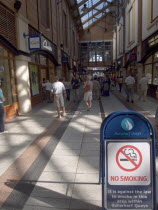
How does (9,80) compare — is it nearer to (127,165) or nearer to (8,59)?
(8,59)

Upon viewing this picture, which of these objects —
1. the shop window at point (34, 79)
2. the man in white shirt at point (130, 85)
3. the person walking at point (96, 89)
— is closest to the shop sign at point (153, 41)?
the man in white shirt at point (130, 85)

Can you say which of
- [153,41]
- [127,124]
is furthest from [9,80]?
[153,41]

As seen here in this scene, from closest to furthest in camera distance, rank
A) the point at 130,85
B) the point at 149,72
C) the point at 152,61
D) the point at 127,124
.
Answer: the point at 127,124 → the point at 130,85 → the point at 152,61 → the point at 149,72

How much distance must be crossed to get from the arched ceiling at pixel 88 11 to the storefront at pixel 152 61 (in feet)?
41.8

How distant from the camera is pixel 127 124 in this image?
185cm

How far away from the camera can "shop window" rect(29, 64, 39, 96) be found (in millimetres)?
10195

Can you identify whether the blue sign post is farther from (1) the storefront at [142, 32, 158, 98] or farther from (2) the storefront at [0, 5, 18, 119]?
(1) the storefront at [142, 32, 158, 98]

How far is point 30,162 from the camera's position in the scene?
11.7ft

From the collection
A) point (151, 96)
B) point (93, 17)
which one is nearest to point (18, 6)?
point (151, 96)

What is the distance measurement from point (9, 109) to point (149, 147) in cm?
660

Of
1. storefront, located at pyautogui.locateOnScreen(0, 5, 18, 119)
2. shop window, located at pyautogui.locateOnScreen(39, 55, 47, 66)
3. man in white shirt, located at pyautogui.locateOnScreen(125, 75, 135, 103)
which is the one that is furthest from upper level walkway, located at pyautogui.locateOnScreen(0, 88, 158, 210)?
shop window, located at pyautogui.locateOnScreen(39, 55, 47, 66)

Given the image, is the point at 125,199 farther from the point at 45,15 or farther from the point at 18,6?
Result: the point at 45,15

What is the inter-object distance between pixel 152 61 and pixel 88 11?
17609 mm

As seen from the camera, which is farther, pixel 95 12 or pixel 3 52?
pixel 95 12
